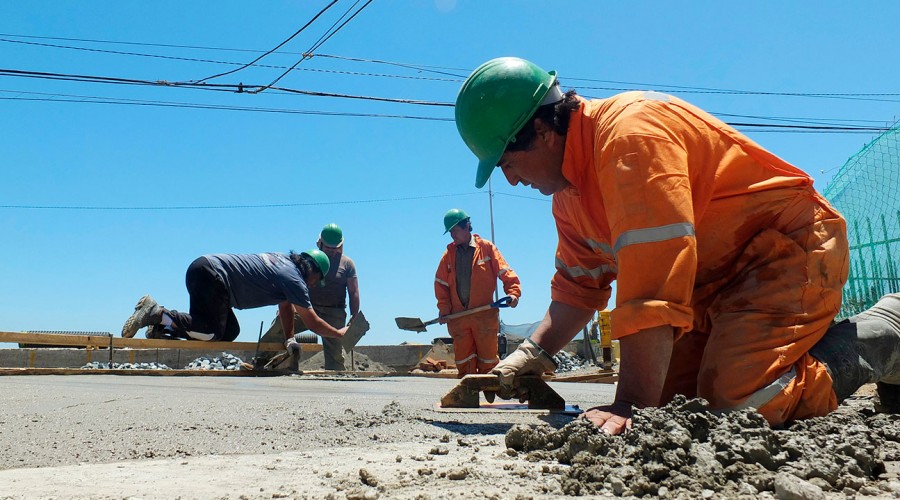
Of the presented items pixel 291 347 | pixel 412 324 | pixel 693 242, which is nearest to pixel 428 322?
pixel 412 324

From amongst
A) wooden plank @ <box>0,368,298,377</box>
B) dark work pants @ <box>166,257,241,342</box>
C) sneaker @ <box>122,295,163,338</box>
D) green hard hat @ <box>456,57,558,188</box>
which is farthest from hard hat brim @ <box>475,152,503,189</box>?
sneaker @ <box>122,295,163,338</box>

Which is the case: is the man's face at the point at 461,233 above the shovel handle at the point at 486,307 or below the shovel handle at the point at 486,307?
above

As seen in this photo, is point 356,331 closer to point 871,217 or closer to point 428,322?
point 428,322

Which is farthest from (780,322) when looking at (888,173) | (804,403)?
(888,173)

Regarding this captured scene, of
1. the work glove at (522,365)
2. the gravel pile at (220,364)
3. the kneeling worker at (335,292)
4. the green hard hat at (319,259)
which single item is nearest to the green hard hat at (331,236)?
the kneeling worker at (335,292)

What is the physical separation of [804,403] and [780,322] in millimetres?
265

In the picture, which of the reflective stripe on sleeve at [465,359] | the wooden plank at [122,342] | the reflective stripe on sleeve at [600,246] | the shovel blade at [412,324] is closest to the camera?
the reflective stripe on sleeve at [600,246]

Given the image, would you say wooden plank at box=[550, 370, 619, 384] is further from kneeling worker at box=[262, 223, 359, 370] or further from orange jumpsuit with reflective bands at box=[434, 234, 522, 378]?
kneeling worker at box=[262, 223, 359, 370]

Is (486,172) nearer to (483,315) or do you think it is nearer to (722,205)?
(722,205)

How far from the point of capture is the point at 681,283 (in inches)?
80.9

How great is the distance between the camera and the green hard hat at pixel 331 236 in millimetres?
10117

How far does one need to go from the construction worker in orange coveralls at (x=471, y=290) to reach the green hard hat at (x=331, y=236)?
163 cm

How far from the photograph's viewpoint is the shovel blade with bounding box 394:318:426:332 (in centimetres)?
1064

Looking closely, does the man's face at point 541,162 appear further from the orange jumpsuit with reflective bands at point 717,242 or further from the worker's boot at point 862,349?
the worker's boot at point 862,349
